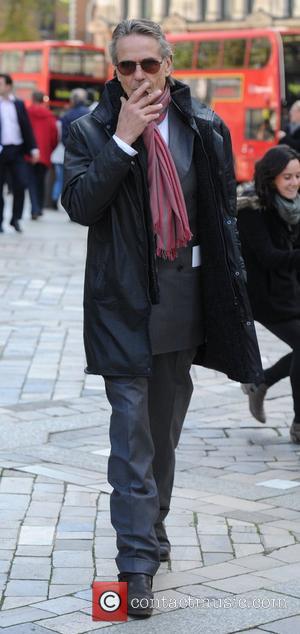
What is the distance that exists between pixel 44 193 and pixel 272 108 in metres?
6.46

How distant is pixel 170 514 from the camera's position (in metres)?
5.50

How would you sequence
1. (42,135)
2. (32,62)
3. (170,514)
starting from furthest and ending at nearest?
(32,62)
(42,135)
(170,514)

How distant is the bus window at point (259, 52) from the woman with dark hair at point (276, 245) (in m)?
24.3

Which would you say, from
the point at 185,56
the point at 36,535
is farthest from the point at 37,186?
the point at 36,535

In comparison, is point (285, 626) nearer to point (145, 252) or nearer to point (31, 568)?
point (31, 568)

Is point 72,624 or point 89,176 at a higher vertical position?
point 89,176

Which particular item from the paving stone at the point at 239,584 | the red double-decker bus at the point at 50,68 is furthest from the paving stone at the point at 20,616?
the red double-decker bus at the point at 50,68

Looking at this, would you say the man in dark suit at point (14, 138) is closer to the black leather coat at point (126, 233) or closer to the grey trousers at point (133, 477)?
the black leather coat at point (126, 233)

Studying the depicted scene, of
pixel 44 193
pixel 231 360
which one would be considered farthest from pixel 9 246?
pixel 231 360

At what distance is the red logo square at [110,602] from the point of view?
4.20m

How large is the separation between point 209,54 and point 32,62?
594 cm

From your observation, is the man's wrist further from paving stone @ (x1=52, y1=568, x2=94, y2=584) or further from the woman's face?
the woman's face

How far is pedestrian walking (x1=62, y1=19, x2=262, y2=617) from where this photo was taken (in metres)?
4.29

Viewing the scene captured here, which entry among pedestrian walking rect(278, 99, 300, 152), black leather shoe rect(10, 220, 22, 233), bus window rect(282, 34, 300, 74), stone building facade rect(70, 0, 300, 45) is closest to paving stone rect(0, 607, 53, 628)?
pedestrian walking rect(278, 99, 300, 152)
